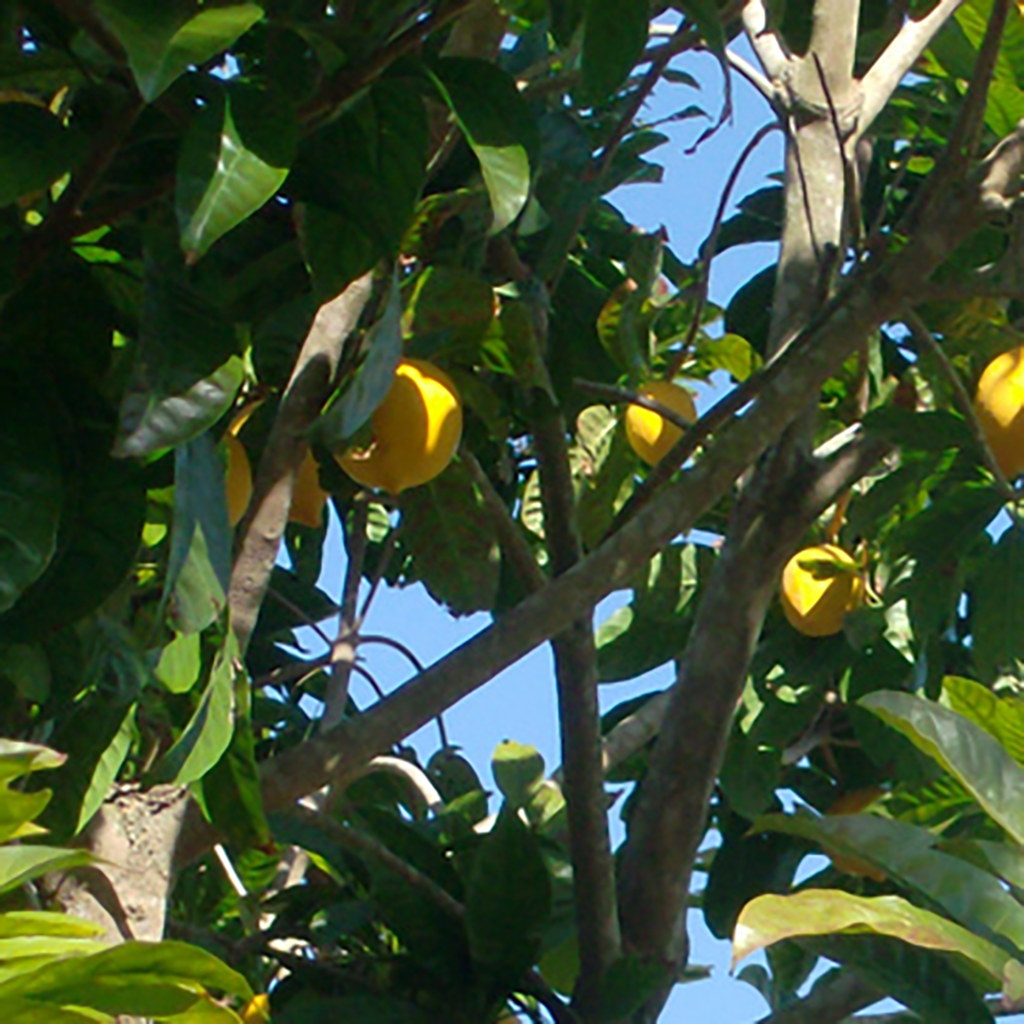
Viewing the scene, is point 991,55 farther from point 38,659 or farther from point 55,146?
point 38,659

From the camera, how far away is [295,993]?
2.36 m

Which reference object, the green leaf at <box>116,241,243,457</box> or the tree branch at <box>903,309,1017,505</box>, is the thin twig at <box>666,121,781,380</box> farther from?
the green leaf at <box>116,241,243,457</box>

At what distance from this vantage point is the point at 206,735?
4.93ft

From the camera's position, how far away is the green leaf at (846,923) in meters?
1.15

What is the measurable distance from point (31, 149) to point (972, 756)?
2.61 ft

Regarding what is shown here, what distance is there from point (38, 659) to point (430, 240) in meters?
0.58

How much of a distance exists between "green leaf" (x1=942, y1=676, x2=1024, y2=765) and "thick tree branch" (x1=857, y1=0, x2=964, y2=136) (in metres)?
0.88

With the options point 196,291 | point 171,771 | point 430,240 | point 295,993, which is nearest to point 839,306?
point 430,240

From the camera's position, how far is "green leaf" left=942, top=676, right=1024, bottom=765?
63.2 inches

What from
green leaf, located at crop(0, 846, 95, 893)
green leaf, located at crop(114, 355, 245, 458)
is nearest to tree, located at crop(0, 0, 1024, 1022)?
green leaf, located at crop(114, 355, 245, 458)

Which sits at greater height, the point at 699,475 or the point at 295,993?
the point at 699,475

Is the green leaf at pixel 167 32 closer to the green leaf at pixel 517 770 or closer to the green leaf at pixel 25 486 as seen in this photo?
the green leaf at pixel 25 486

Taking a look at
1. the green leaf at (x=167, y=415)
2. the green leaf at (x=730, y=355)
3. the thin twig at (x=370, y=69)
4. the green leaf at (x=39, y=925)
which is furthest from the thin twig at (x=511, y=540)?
the green leaf at (x=39, y=925)

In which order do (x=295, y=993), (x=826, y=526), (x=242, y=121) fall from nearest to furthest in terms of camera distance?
(x=242, y=121) < (x=295, y=993) < (x=826, y=526)
